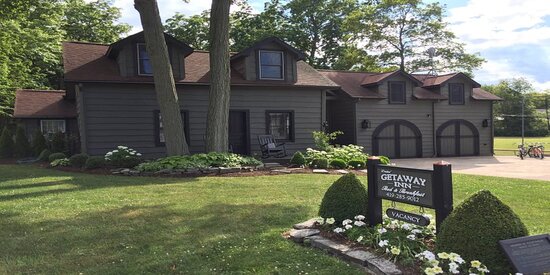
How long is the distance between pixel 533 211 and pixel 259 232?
180 inches

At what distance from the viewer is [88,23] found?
101 ft

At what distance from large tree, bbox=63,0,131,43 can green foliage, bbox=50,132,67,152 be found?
562 inches

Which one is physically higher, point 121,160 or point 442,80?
point 442,80

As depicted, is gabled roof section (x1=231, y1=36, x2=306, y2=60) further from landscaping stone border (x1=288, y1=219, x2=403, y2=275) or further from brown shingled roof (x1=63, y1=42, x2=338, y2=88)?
landscaping stone border (x1=288, y1=219, x2=403, y2=275)

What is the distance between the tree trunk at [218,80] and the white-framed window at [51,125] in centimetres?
1087

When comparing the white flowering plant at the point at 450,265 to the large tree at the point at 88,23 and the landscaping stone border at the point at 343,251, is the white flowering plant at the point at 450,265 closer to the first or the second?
the landscaping stone border at the point at 343,251

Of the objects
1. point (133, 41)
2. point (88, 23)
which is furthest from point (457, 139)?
point (88, 23)

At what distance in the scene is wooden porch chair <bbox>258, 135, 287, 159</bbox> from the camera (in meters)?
16.2

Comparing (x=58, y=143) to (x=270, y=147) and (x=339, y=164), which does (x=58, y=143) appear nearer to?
(x=270, y=147)

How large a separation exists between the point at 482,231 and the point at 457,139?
20.3 meters

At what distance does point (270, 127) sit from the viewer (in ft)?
57.9

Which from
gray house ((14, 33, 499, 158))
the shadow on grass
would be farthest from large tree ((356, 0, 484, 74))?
the shadow on grass

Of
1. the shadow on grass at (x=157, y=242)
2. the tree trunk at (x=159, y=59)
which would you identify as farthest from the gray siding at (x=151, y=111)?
the shadow on grass at (x=157, y=242)

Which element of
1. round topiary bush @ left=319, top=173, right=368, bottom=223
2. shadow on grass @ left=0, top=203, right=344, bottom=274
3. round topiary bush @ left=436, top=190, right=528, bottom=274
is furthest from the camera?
round topiary bush @ left=319, top=173, right=368, bottom=223
